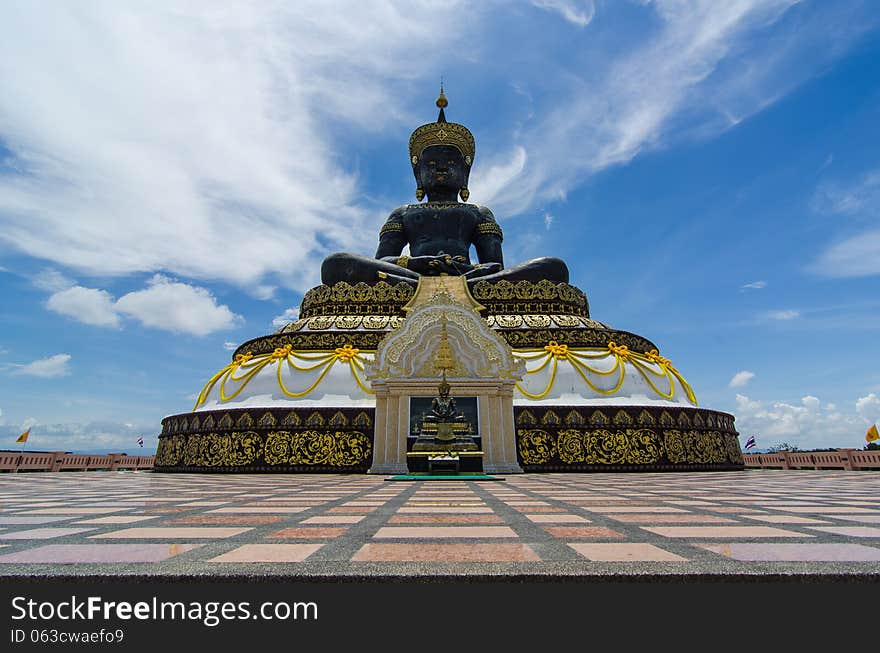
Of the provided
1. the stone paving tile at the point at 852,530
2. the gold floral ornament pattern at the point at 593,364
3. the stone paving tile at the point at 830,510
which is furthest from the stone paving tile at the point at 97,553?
the gold floral ornament pattern at the point at 593,364

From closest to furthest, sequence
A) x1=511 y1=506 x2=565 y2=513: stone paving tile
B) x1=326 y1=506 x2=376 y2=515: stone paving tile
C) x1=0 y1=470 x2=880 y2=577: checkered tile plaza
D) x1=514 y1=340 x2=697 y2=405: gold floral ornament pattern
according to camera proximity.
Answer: x1=0 y1=470 x2=880 y2=577: checkered tile plaza, x1=326 y1=506 x2=376 y2=515: stone paving tile, x1=511 y1=506 x2=565 y2=513: stone paving tile, x1=514 y1=340 x2=697 y2=405: gold floral ornament pattern

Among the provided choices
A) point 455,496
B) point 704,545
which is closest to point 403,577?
point 704,545

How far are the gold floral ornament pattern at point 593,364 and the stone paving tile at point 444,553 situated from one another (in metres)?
9.57

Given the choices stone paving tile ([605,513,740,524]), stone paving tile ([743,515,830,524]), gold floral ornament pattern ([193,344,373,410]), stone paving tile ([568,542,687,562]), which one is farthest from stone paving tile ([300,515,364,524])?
gold floral ornament pattern ([193,344,373,410])

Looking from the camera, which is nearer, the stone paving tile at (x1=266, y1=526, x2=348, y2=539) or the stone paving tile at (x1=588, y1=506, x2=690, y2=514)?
the stone paving tile at (x1=266, y1=526, x2=348, y2=539)

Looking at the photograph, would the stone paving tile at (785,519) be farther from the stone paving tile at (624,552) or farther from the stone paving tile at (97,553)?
the stone paving tile at (97,553)

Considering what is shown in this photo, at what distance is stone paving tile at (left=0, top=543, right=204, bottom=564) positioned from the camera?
7.02ft

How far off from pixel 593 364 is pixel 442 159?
465 inches

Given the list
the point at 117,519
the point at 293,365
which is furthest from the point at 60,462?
the point at 117,519

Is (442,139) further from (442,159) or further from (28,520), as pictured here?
(28,520)

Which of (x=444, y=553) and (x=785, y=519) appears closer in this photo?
(x=444, y=553)

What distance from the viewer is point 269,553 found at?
226 centimetres

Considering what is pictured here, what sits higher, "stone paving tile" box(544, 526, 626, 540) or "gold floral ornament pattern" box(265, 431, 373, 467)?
"gold floral ornament pattern" box(265, 431, 373, 467)

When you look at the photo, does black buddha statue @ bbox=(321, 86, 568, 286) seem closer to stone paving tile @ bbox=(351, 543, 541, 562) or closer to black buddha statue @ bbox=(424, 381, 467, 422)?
black buddha statue @ bbox=(424, 381, 467, 422)
